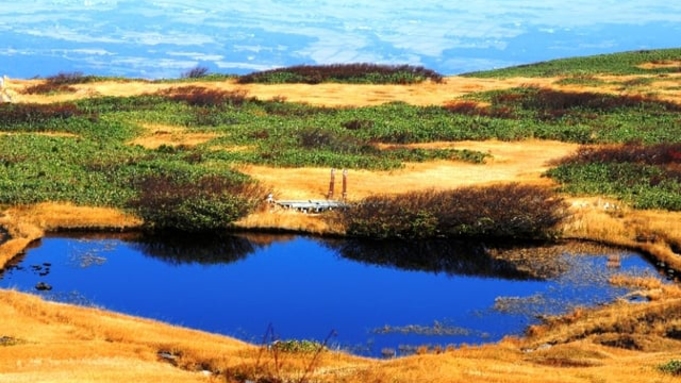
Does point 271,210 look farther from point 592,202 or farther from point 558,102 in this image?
point 558,102

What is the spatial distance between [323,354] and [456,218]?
A: 72.3ft

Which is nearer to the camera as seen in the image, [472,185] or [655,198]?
[655,198]

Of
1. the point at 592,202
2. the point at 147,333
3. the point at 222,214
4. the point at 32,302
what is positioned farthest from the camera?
the point at 592,202

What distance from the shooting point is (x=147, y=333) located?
32.4m

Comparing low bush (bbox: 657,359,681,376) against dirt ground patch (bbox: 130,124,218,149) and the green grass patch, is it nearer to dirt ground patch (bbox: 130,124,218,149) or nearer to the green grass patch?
dirt ground patch (bbox: 130,124,218,149)

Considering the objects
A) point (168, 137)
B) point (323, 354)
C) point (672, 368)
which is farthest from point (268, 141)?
point (672, 368)

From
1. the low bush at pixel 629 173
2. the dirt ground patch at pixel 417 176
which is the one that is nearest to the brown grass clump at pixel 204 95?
the dirt ground patch at pixel 417 176

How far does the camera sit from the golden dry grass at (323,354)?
82.7ft

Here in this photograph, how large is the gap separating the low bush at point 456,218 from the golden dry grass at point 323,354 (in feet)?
4.30

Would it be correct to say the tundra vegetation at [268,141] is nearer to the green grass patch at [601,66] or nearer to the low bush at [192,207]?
the low bush at [192,207]

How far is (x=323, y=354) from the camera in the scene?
28.7 m

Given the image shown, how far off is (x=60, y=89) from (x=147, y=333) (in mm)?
72199

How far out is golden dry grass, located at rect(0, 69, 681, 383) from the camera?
993 inches

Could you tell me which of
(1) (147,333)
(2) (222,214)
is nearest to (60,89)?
(2) (222,214)
